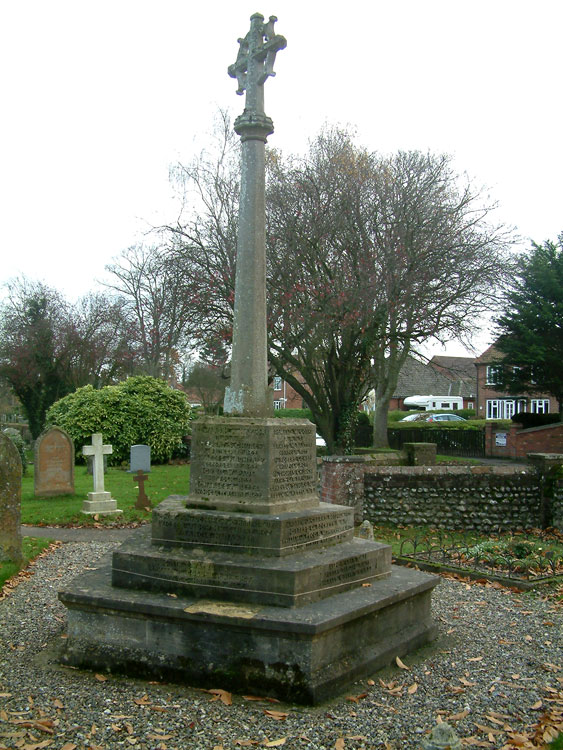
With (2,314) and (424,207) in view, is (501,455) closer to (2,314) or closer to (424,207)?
(424,207)

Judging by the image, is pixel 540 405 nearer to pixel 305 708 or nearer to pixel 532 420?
pixel 532 420

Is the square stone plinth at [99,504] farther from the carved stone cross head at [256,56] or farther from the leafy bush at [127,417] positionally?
the leafy bush at [127,417]

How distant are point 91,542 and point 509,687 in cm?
762

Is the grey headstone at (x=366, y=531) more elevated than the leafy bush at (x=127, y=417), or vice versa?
the leafy bush at (x=127, y=417)

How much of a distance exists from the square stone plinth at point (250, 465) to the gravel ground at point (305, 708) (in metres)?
1.57

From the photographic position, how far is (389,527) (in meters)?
12.2

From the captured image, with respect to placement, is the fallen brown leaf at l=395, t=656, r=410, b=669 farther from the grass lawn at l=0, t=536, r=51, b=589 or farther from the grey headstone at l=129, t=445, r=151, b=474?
the grey headstone at l=129, t=445, r=151, b=474

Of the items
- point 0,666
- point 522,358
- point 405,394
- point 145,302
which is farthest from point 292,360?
point 405,394

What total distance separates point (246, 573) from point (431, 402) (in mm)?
47593

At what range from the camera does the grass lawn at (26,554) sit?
8062mm

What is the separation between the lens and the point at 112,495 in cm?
1539

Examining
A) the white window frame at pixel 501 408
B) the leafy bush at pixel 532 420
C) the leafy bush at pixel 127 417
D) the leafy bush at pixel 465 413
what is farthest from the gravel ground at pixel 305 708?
the white window frame at pixel 501 408

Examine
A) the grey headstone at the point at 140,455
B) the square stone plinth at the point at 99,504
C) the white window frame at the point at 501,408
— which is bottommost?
the square stone plinth at the point at 99,504

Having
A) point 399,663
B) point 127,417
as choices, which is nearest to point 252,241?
point 399,663
